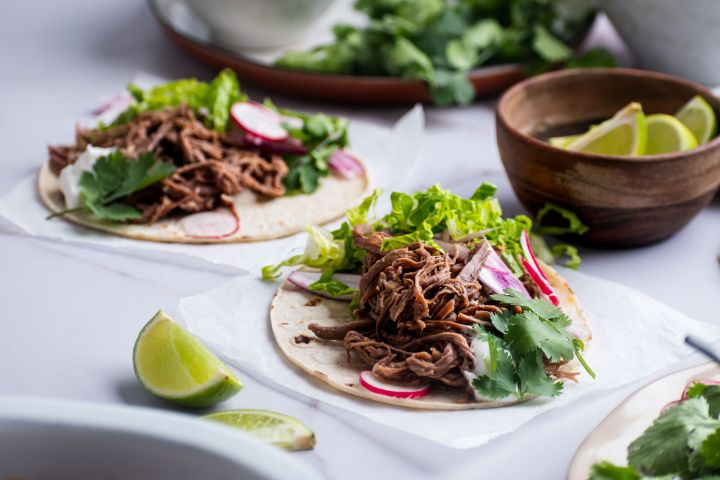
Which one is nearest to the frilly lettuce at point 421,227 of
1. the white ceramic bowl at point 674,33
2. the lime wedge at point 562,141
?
the lime wedge at point 562,141

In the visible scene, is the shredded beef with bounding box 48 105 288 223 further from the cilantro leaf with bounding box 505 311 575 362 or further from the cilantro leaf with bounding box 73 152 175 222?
the cilantro leaf with bounding box 505 311 575 362

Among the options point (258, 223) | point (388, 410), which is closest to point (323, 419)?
point (388, 410)

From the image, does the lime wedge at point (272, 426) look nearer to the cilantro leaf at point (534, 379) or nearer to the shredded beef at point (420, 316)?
the shredded beef at point (420, 316)

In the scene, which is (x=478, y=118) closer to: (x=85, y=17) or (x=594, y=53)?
(x=594, y=53)

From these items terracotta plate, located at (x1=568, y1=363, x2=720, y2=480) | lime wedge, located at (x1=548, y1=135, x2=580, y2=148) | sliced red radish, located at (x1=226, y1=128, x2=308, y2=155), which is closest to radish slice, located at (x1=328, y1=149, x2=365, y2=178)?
sliced red radish, located at (x1=226, y1=128, x2=308, y2=155)

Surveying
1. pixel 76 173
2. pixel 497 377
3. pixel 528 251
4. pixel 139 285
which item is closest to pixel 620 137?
pixel 528 251
